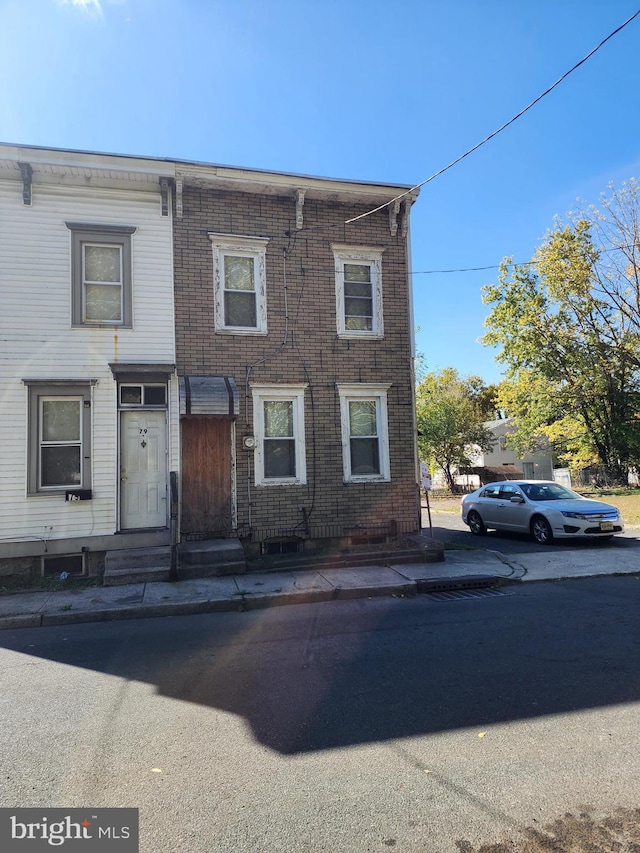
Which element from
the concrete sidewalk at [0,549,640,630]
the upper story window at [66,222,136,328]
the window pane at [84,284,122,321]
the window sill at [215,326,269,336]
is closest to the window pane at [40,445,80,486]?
the concrete sidewalk at [0,549,640,630]

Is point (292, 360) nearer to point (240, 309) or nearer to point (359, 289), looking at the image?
point (240, 309)

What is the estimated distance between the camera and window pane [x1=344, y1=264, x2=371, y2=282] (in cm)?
1130

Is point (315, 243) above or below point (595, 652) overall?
above

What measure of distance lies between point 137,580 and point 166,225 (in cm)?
627

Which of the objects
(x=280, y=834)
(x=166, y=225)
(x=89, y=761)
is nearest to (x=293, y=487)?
(x=166, y=225)

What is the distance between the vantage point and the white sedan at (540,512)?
11641 mm

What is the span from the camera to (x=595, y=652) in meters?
5.30

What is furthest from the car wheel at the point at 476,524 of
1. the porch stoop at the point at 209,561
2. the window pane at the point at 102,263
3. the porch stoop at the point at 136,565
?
the window pane at the point at 102,263

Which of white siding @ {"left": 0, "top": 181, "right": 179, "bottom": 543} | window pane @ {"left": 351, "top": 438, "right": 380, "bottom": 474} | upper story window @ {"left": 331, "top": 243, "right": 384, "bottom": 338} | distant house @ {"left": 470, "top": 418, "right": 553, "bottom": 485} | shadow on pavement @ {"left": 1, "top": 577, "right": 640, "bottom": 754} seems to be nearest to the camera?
shadow on pavement @ {"left": 1, "top": 577, "right": 640, "bottom": 754}

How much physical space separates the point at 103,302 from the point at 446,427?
25549 mm

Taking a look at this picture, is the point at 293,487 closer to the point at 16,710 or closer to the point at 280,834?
the point at 16,710

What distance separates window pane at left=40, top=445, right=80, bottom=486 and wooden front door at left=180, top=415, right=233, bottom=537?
1.83 meters

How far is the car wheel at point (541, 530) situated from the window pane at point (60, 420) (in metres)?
9.62

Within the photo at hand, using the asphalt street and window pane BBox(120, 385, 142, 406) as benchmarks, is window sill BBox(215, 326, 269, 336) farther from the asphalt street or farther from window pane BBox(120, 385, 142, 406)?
the asphalt street
